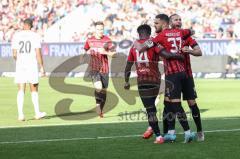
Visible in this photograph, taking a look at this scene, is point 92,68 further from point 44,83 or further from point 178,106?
point 44,83

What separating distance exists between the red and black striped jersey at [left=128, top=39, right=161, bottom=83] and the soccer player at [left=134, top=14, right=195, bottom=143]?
0.24 metres

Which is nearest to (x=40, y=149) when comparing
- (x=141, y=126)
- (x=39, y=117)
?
(x=141, y=126)

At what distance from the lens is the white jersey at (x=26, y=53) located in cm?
1708

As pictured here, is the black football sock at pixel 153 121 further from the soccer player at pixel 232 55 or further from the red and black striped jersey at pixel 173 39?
the soccer player at pixel 232 55

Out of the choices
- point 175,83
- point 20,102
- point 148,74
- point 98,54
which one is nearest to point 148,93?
point 148,74

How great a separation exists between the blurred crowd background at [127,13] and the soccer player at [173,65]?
81.9 ft

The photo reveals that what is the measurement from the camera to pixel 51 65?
120ft

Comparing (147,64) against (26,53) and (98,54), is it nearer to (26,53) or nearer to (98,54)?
(26,53)

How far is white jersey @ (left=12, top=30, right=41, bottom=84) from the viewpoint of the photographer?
17078 mm

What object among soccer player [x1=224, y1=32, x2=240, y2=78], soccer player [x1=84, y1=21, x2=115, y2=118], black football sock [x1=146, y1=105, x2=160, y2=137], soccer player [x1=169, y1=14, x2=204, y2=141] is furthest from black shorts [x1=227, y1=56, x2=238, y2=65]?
black football sock [x1=146, y1=105, x2=160, y2=137]

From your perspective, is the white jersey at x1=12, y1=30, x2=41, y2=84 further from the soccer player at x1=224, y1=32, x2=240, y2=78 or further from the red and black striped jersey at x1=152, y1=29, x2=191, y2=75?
the soccer player at x1=224, y1=32, x2=240, y2=78

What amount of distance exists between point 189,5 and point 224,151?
30278 mm

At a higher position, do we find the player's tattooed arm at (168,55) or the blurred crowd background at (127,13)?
the blurred crowd background at (127,13)

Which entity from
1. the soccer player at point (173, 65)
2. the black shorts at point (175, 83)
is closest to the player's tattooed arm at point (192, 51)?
the soccer player at point (173, 65)
